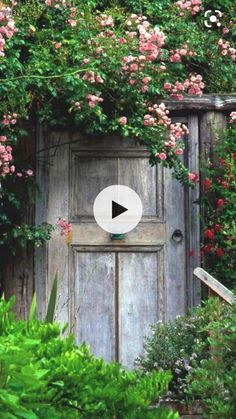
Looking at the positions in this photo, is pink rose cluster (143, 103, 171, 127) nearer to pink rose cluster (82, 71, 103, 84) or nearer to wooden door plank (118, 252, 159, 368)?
pink rose cluster (82, 71, 103, 84)

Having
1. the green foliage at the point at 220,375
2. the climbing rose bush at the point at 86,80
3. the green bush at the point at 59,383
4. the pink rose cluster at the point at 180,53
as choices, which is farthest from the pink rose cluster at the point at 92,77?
the green bush at the point at 59,383

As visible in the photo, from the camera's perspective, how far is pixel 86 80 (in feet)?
24.6

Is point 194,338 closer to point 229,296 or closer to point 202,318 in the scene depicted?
point 202,318

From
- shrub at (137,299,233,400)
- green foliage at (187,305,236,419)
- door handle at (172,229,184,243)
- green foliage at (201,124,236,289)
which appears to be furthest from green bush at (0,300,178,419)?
door handle at (172,229,184,243)

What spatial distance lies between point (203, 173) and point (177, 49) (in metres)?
1.05

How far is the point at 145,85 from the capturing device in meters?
7.64

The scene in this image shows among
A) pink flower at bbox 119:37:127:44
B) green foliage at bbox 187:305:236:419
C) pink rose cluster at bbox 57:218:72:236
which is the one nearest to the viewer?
green foliage at bbox 187:305:236:419

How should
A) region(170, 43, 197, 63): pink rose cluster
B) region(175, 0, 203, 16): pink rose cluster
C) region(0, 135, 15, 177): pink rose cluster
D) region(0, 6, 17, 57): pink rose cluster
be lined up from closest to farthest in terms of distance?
region(0, 6, 17, 57): pink rose cluster < region(0, 135, 15, 177): pink rose cluster < region(170, 43, 197, 63): pink rose cluster < region(175, 0, 203, 16): pink rose cluster

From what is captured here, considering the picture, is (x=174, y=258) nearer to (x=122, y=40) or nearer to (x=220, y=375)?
(x=122, y=40)

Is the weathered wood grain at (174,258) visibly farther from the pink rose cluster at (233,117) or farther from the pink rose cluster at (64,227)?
the pink rose cluster at (64,227)

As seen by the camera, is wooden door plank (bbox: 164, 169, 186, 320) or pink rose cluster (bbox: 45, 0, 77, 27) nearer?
pink rose cluster (bbox: 45, 0, 77, 27)

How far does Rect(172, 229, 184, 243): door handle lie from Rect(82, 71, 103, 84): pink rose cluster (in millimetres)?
1438

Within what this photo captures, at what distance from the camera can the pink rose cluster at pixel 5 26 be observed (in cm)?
689

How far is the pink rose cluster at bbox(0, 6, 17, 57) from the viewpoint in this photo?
22.6 ft
